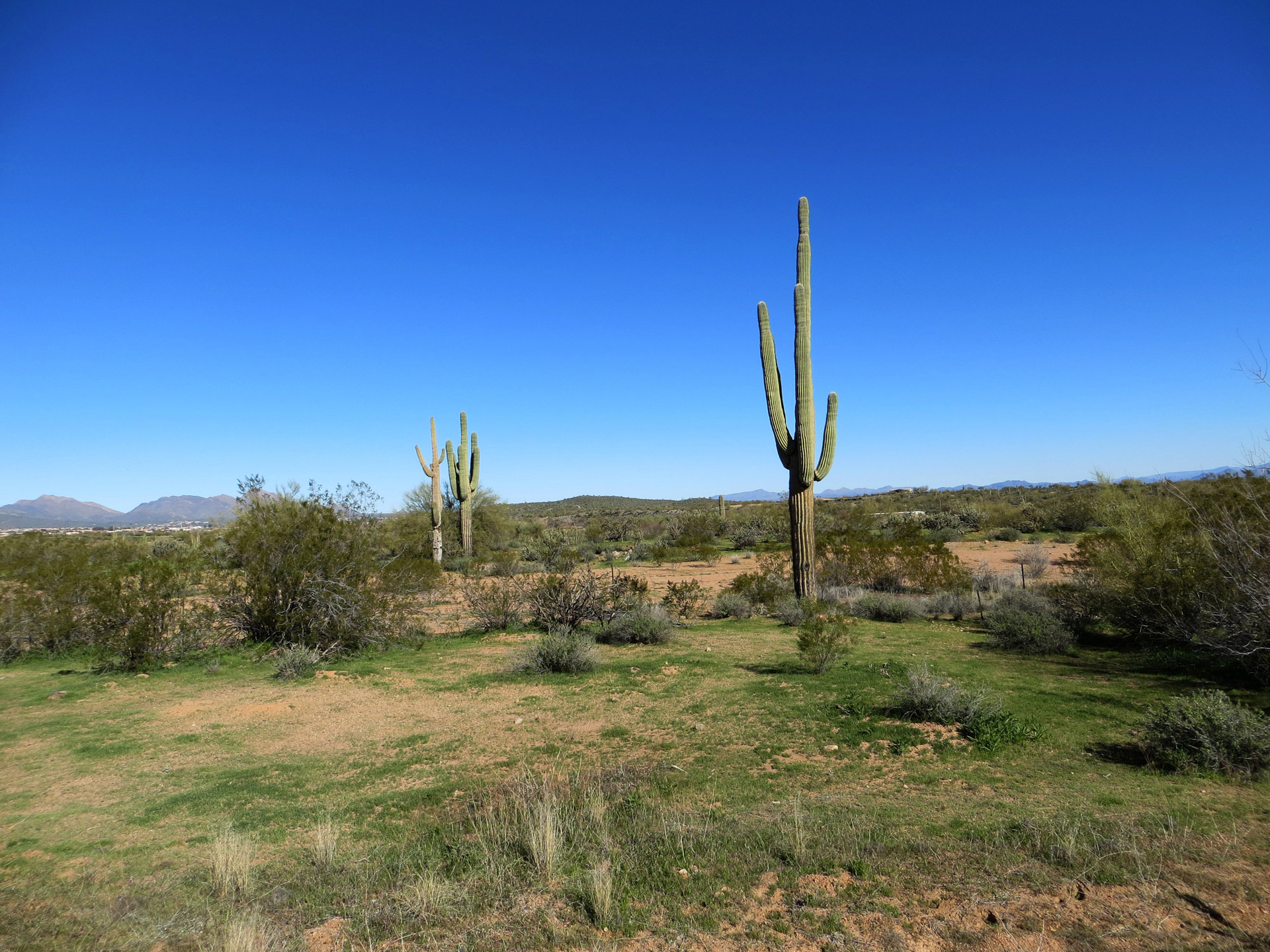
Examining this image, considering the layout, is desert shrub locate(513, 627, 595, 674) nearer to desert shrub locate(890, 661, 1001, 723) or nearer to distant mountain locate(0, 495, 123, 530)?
desert shrub locate(890, 661, 1001, 723)

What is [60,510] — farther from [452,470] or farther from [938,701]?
[938,701]

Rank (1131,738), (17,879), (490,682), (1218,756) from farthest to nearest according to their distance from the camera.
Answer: (490,682) < (1131,738) < (1218,756) < (17,879)

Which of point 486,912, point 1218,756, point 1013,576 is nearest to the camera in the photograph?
point 486,912

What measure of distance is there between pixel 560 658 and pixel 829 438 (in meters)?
8.75

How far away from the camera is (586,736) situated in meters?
8.01

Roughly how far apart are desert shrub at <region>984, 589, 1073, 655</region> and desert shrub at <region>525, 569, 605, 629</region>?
8096mm

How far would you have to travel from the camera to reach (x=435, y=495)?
1115 inches

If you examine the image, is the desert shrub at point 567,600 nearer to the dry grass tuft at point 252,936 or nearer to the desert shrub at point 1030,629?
the desert shrub at point 1030,629

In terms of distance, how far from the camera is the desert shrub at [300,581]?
12664 millimetres

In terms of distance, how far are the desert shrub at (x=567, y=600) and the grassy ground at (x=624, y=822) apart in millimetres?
4547

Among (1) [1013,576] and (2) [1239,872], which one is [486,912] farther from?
(1) [1013,576]

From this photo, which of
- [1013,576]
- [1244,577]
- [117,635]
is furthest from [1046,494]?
[117,635]

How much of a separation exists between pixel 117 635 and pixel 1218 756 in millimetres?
16009

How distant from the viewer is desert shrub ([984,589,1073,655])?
11344 millimetres
